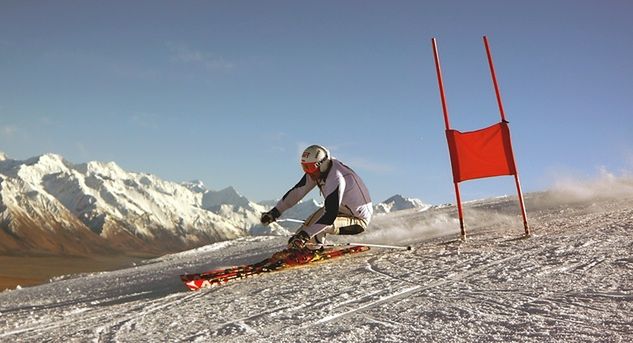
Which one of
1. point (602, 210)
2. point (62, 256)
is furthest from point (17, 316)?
point (62, 256)

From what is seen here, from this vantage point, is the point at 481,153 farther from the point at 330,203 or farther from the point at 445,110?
the point at 330,203

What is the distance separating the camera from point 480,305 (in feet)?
14.4

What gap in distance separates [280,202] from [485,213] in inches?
298

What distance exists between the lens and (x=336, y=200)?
8.00m

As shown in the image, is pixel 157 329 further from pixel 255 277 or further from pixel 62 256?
pixel 62 256

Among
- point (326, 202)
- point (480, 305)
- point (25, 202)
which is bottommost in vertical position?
point (480, 305)

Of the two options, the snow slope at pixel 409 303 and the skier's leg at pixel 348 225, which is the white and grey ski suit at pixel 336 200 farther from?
the snow slope at pixel 409 303

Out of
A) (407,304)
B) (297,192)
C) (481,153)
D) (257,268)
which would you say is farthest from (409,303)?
(481,153)

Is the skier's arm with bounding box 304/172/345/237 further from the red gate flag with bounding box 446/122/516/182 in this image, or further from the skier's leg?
the red gate flag with bounding box 446/122/516/182

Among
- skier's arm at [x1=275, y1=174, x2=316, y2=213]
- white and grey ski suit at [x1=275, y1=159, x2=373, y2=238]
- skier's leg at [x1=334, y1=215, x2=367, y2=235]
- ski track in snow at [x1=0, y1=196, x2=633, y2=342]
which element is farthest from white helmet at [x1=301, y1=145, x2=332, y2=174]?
ski track in snow at [x1=0, y1=196, x2=633, y2=342]

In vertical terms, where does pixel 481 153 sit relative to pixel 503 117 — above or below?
below

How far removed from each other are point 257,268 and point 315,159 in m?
2.08

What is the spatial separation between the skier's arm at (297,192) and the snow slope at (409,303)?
67.8 inches

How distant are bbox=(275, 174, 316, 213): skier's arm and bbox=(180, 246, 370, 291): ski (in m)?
1.40
